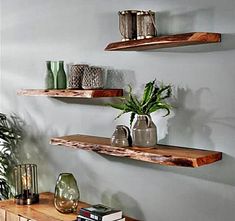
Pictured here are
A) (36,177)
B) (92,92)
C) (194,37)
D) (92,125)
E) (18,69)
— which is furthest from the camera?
(18,69)

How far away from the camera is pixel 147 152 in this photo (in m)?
2.30

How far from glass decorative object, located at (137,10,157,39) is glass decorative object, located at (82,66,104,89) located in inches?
16.6

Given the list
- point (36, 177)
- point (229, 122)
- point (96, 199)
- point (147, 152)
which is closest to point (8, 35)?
point (36, 177)

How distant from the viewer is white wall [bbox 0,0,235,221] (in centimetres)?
227

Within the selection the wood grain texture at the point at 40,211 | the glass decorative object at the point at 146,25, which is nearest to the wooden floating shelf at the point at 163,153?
the wood grain texture at the point at 40,211

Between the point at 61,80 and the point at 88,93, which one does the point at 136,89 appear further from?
the point at 61,80

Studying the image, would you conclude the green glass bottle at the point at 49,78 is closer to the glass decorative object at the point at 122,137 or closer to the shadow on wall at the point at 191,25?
the glass decorative object at the point at 122,137

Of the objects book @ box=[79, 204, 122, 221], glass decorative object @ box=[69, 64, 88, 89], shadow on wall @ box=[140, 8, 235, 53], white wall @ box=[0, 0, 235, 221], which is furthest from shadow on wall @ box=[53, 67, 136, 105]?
book @ box=[79, 204, 122, 221]

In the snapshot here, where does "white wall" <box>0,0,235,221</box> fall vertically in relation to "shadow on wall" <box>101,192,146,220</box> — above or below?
above

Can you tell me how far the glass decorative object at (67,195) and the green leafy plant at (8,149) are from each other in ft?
2.82

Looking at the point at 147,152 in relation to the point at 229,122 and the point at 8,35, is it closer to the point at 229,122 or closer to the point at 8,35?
the point at 229,122

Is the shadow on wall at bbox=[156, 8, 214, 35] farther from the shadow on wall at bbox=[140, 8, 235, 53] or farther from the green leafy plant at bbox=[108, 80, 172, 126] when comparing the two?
the green leafy plant at bbox=[108, 80, 172, 126]

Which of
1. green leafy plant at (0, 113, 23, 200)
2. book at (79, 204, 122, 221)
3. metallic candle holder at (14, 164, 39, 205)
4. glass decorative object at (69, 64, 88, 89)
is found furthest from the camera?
green leafy plant at (0, 113, 23, 200)

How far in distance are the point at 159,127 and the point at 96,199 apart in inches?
29.6
